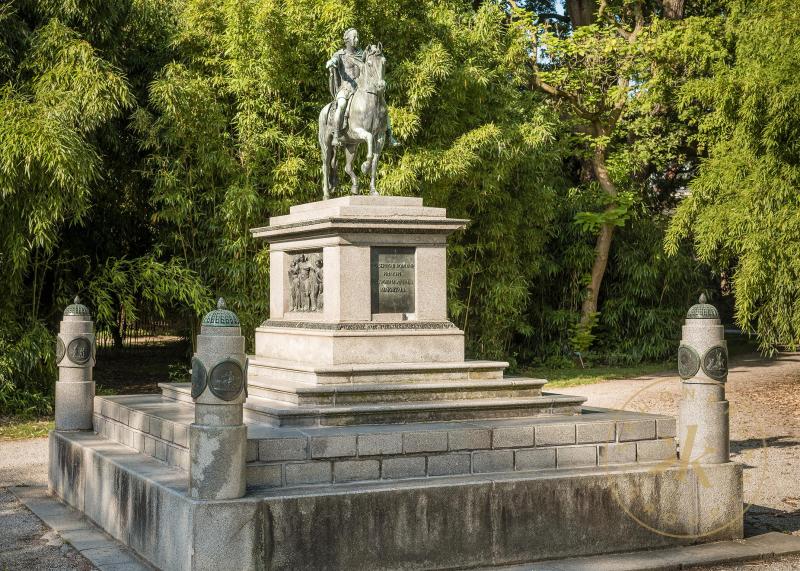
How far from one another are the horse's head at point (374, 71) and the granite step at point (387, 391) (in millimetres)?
2437

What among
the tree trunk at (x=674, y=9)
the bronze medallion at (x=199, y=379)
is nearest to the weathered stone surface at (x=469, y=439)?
the bronze medallion at (x=199, y=379)

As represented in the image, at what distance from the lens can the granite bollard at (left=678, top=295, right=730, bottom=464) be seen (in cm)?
662

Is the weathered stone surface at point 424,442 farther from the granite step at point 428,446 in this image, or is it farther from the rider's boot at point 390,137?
the rider's boot at point 390,137

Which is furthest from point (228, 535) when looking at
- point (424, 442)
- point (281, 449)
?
point (424, 442)

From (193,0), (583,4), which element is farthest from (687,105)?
(193,0)

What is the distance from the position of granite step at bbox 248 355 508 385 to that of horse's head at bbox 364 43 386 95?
225 cm

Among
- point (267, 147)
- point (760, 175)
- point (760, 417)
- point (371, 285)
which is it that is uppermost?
point (267, 147)

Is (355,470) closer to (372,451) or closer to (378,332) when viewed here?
(372,451)

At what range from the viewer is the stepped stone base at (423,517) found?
5.47 m

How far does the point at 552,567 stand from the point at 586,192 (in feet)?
49.4

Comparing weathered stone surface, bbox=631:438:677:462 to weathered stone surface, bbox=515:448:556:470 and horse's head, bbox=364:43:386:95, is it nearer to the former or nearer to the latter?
weathered stone surface, bbox=515:448:556:470

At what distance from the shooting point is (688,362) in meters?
6.67

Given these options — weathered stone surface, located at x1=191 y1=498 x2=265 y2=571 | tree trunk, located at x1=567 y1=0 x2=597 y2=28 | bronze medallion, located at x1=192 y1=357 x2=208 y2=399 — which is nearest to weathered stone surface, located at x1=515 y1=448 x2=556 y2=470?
weathered stone surface, located at x1=191 y1=498 x2=265 y2=571

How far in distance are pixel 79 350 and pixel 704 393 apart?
4.95 m
